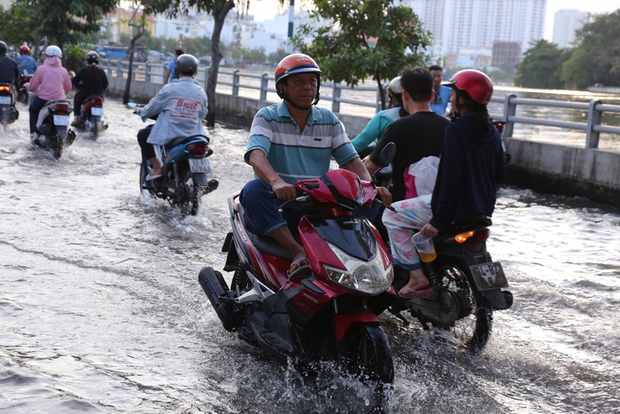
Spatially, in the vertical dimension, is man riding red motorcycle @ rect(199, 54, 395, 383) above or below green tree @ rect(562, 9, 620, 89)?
below

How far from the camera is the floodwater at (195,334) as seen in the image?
4199 mm

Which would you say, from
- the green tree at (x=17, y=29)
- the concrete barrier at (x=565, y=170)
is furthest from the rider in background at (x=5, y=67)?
the green tree at (x=17, y=29)

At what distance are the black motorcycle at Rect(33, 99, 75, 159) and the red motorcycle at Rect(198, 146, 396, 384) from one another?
8.69 meters

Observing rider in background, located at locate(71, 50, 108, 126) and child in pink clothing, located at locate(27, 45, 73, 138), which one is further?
rider in background, located at locate(71, 50, 108, 126)

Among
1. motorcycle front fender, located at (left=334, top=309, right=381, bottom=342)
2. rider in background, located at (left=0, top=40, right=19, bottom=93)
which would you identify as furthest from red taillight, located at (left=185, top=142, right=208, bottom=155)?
rider in background, located at (left=0, top=40, right=19, bottom=93)

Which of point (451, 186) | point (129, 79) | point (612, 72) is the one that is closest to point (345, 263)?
point (451, 186)

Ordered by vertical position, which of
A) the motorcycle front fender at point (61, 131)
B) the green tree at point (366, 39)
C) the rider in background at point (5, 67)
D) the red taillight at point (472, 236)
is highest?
the green tree at point (366, 39)

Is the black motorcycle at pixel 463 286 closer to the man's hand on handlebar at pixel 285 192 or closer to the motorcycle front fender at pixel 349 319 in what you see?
the motorcycle front fender at pixel 349 319

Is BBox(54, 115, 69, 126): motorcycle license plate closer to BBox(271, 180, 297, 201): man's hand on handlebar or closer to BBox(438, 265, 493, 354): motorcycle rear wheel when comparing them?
BBox(438, 265, 493, 354): motorcycle rear wheel

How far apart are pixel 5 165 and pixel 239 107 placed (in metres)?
12.0

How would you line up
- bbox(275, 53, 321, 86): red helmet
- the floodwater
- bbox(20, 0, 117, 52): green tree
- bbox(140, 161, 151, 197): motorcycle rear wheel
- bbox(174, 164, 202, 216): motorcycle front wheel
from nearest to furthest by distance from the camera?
the floodwater < bbox(275, 53, 321, 86): red helmet < bbox(174, 164, 202, 216): motorcycle front wheel < bbox(140, 161, 151, 197): motorcycle rear wheel < bbox(20, 0, 117, 52): green tree

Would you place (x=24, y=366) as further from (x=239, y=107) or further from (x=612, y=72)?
(x=612, y=72)

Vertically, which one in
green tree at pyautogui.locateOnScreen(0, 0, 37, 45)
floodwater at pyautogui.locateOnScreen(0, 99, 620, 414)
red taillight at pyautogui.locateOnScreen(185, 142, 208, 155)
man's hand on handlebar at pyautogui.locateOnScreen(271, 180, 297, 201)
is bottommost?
floodwater at pyautogui.locateOnScreen(0, 99, 620, 414)

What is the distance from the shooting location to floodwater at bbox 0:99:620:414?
420 centimetres
